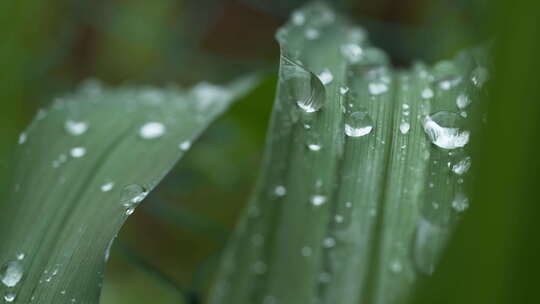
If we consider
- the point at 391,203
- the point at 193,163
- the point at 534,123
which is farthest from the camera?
the point at 193,163

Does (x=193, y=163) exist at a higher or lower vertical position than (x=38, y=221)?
lower

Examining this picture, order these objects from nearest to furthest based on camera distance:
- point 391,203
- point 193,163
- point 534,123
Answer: point 534,123, point 391,203, point 193,163

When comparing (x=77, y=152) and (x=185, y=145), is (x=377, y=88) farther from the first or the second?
(x=77, y=152)

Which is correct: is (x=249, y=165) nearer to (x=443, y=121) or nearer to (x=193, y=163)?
(x=193, y=163)

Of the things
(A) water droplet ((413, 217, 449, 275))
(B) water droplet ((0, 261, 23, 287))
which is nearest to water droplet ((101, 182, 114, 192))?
(B) water droplet ((0, 261, 23, 287))

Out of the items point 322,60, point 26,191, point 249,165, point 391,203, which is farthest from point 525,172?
point 249,165

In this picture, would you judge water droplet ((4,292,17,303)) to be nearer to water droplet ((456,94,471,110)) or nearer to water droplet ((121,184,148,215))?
water droplet ((121,184,148,215))

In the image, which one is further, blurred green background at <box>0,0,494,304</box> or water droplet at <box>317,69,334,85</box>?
blurred green background at <box>0,0,494,304</box>
